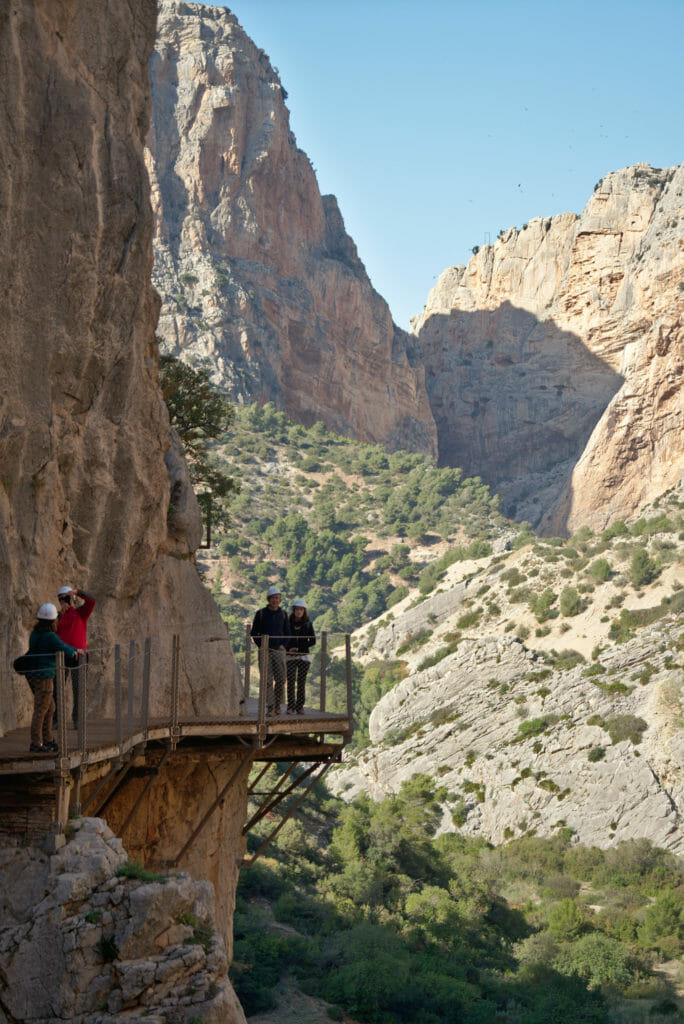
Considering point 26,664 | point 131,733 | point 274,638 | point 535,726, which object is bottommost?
point 535,726

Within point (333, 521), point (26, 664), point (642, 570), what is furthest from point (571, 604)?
point (26, 664)

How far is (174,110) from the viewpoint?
111875mm

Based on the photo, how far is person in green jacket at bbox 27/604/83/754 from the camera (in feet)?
27.8

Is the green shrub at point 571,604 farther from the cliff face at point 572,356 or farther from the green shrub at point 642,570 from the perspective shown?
the cliff face at point 572,356

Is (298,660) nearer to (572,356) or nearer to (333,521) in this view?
(333,521)

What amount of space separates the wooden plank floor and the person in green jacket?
0.52 feet

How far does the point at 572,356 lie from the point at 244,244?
39267mm

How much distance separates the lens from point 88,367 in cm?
1350

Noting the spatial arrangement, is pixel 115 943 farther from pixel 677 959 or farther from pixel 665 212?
pixel 665 212

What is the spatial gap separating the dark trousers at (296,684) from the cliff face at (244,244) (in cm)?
9346

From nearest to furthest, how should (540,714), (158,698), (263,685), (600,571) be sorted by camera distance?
1. (263,685)
2. (158,698)
3. (540,714)
4. (600,571)

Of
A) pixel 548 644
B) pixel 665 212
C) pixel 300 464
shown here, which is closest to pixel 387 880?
pixel 548 644

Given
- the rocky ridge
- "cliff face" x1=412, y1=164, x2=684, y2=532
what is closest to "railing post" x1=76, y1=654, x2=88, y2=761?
the rocky ridge

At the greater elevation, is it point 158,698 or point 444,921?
point 158,698
